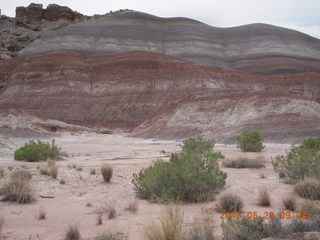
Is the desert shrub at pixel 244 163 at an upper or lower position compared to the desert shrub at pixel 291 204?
lower

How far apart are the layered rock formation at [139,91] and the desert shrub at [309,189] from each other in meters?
28.4

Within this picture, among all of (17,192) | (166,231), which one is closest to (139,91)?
(17,192)

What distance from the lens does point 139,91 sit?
53312 mm

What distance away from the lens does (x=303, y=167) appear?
A: 9492mm

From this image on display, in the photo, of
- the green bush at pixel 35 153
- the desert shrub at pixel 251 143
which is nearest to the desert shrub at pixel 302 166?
the desert shrub at pixel 251 143

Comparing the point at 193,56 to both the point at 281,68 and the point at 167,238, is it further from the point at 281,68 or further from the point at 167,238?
the point at 167,238

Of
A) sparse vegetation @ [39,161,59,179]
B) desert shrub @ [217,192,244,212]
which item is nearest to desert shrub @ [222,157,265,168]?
desert shrub @ [217,192,244,212]

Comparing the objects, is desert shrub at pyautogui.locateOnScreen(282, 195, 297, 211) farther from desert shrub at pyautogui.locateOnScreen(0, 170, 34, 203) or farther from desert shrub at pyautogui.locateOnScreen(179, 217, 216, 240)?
desert shrub at pyautogui.locateOnScreen(0, 170, 34, 203)

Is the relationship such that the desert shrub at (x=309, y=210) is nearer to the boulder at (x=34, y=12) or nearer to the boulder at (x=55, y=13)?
the boulder at (x=55, y=13)

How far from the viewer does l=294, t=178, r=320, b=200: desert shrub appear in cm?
772

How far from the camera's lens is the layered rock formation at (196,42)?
74000 millimetres

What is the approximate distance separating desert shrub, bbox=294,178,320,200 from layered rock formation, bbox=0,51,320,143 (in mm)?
28373

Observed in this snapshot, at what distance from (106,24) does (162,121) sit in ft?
170

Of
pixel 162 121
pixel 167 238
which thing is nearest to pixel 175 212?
pixel 167 238
